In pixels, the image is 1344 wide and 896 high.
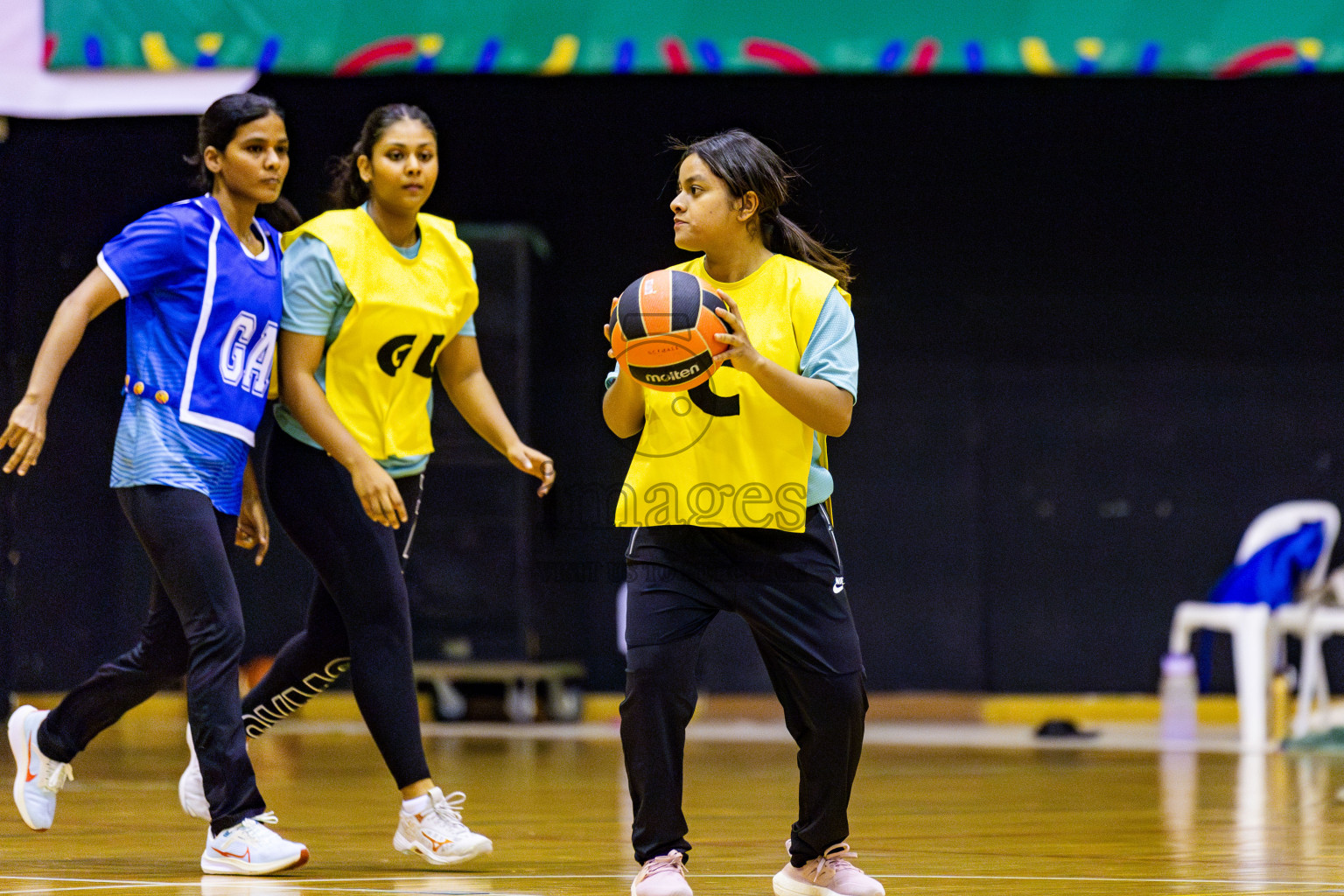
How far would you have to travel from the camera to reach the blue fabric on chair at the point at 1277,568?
7328 mm

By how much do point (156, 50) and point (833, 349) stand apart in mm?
4614

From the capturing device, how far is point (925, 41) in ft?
21.8

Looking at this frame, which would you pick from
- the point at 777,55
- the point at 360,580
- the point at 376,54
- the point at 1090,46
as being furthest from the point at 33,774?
the point at 1090,46

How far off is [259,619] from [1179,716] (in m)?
4.33

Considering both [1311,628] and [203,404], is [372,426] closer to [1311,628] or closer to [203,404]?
[203,404]

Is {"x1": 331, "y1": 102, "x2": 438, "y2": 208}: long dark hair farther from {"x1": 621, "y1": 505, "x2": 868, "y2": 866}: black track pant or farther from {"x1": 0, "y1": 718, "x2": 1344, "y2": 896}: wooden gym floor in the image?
{"x1": 0, "y1": 718, "x2": 1344, "y2": 896}: wooden gym floor

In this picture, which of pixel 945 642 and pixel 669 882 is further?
pixel 945 642

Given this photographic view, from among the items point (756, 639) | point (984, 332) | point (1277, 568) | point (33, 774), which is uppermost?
point (984, 332)

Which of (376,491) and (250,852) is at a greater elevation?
(376,491)

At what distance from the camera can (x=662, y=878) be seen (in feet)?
9.30

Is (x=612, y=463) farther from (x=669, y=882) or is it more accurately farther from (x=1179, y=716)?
(x=669, y=882)

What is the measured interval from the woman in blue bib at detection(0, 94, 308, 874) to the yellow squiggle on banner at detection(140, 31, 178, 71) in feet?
11.1

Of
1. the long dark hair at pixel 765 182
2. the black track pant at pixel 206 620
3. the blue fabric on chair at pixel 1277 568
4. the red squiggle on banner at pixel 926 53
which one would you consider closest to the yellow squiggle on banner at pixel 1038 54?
the red squiggle on banner at pixel 926 53

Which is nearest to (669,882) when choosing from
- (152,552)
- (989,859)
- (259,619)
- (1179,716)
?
(989,859)
